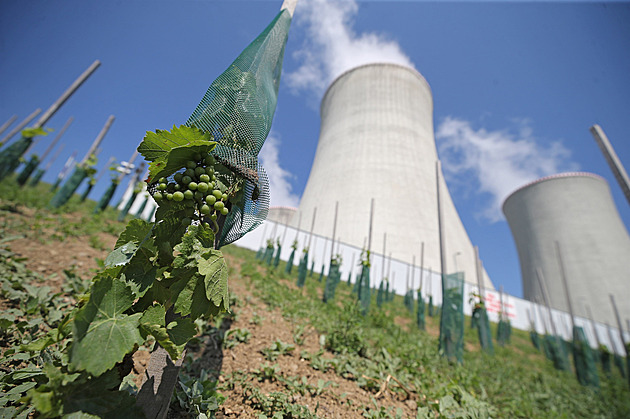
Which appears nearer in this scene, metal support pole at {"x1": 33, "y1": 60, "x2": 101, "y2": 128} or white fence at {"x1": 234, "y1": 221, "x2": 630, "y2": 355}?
metal support pole at {"x1": 33, "y1": 60, "x2": 101, "y2": 128}

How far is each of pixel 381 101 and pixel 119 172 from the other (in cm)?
1134

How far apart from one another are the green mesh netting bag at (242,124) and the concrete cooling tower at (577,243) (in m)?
20.6

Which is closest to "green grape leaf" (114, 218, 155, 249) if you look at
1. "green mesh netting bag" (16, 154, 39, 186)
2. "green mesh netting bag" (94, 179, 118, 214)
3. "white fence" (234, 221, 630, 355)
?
"green mesh netting bag" (94, 179, 118, 214)

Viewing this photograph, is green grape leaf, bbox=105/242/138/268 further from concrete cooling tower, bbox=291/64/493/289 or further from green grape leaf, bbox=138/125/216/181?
concrete cooling tower, bbox=291/64/493/289

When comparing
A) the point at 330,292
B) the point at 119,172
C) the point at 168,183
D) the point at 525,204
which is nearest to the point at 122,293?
the point at 168,183

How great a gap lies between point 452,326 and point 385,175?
26.9ft

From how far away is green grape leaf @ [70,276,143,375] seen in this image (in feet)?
1.88

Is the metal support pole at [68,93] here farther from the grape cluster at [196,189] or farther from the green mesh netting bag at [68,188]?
the grape cluster at [196,189]

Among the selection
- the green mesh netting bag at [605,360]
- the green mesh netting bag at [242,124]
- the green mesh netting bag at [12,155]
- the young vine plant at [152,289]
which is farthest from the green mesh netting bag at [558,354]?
the green mesh netting bag at [12,155]

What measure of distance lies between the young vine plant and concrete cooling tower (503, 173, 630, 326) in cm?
2093

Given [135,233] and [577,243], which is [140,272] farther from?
[577,243]

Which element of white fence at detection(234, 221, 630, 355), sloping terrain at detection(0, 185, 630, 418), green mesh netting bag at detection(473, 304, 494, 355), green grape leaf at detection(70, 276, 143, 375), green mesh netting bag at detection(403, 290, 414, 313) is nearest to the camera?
green grape leaf at detection(70, 276, 143, 375)

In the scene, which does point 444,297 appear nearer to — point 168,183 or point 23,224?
point 168,183

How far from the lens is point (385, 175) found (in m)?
11.5
